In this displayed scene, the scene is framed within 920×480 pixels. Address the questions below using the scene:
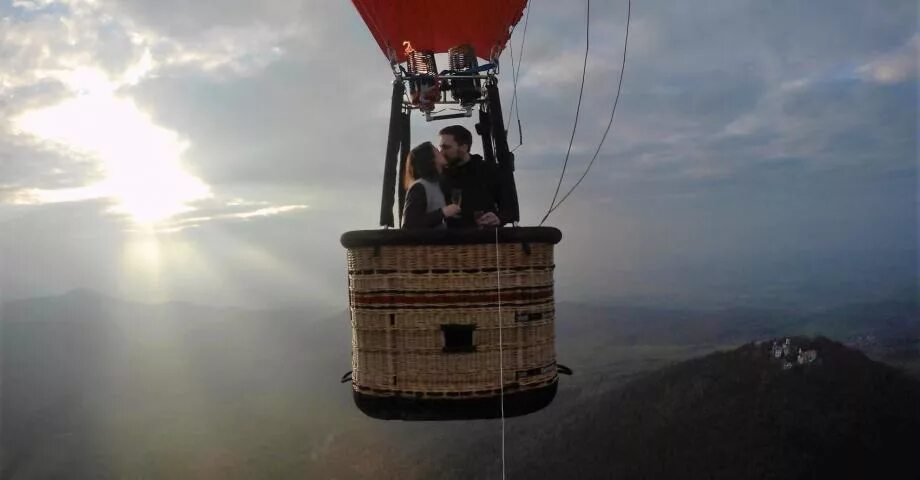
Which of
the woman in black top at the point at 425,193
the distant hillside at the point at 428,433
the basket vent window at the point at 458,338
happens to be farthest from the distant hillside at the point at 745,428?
the woman in black top at the point at 425,193

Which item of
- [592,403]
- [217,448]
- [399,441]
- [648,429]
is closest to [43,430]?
[217,448]

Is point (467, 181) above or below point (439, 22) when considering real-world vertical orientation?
below

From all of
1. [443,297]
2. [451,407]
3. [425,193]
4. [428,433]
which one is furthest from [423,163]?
[428,433]

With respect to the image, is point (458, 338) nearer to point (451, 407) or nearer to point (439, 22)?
point (451, 407)

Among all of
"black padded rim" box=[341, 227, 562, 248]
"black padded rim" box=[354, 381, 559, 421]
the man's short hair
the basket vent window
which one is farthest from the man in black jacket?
"black padded rim" box=[354, 381, 559, 421]

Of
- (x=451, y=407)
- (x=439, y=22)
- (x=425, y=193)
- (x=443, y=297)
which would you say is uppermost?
(x=439, y=22)

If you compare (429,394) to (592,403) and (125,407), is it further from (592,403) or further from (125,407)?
(125,407)

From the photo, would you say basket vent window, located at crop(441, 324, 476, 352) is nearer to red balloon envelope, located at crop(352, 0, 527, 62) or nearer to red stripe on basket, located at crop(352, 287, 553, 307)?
red stripe on basket, located at crop(352, 287, 553, 307)
